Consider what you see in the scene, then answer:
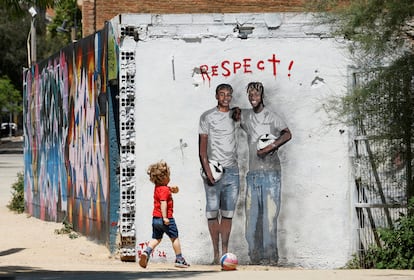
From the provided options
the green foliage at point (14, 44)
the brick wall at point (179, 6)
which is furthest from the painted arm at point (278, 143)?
the green foliage at point (14, 44)

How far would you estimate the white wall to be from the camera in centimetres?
1542

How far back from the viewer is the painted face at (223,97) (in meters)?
15.4

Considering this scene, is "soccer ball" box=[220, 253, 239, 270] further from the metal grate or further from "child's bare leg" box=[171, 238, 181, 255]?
the metal grate

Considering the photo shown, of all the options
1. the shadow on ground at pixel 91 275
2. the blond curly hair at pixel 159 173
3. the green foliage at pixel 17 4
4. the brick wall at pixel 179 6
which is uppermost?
the brick wall at pixel 179 6

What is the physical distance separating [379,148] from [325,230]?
141 cm

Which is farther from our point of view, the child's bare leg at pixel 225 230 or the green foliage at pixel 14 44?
the green foliage at pixel 14 44

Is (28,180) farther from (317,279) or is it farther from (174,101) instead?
(317,279)

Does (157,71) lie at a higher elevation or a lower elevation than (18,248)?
higher

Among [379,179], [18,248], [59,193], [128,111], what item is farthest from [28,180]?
[379,179]

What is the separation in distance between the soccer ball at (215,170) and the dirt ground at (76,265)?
4.21 ft

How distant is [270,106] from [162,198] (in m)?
2.41

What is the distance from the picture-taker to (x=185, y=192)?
50.6 feet

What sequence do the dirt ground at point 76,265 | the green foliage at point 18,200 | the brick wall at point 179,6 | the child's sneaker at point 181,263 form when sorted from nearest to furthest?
the dirt ground at point 76,265 < the child's sneaker at point 181,263 < the green foliage at point 18,200 < the brick wall at point 179,6

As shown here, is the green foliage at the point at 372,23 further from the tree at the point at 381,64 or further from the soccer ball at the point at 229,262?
the soccer ball at the point at 229,262
